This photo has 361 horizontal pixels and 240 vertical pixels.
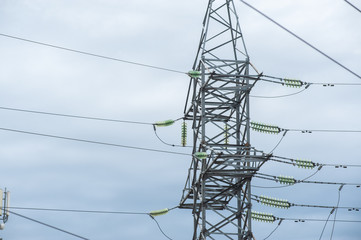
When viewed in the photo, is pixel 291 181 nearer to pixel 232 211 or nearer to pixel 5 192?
pixel 232 211

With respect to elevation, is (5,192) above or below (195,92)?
below

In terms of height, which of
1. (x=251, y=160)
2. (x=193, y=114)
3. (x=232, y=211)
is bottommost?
(x=232, y=211)

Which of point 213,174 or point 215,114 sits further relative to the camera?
point 215,114

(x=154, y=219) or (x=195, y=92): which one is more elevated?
(x=195, y=92)

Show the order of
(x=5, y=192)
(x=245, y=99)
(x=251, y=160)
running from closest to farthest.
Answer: (x=251, y=160), (x=245, y=99), (x=5, y=192)

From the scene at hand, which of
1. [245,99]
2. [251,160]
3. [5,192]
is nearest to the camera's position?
[251,160]

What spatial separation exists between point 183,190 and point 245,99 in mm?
5530

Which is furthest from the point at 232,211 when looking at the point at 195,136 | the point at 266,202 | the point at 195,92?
the point at 195,92

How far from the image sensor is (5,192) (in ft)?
130

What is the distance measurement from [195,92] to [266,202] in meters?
6.43

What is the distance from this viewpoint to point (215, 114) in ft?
112

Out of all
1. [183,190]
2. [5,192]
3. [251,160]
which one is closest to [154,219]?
[183,190]

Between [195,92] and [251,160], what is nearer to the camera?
[251,160]

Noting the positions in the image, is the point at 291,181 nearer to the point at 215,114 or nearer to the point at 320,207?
the point at 320,207
